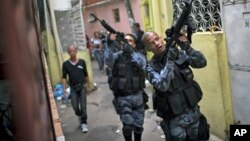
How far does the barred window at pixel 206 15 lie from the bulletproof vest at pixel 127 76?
1097mm

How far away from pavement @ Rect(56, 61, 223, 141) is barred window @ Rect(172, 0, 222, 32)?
5.22 feet

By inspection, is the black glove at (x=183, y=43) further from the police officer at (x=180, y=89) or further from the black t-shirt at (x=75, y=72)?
the black t-shirt at (x=75, y=72)

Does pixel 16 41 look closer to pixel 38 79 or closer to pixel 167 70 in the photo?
pixel 38 79

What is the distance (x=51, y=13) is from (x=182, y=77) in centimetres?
806

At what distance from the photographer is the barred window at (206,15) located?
4734 millimetres

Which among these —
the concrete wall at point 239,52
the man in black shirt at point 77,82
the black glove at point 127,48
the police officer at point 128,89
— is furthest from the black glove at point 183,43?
the man in black shirt at point 77,82

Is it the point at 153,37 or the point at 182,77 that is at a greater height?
the point at 153,37

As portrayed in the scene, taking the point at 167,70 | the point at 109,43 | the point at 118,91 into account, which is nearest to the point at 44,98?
the point at 167,70

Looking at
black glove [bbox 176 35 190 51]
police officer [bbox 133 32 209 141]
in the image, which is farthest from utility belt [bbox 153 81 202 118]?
black glove [bbox 176 35 190 51]

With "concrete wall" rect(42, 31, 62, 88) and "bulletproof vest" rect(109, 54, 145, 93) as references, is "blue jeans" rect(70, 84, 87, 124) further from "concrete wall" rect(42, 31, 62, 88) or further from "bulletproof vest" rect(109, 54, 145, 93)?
"concrete wall" rect(42, 31, 62, 88)

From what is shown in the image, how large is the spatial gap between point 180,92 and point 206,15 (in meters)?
1.95

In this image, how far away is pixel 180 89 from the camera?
3.39m

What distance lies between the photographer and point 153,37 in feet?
11.6

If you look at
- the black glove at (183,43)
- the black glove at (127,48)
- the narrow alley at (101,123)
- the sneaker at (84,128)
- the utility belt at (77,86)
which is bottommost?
the narrow alley at (101,123)
